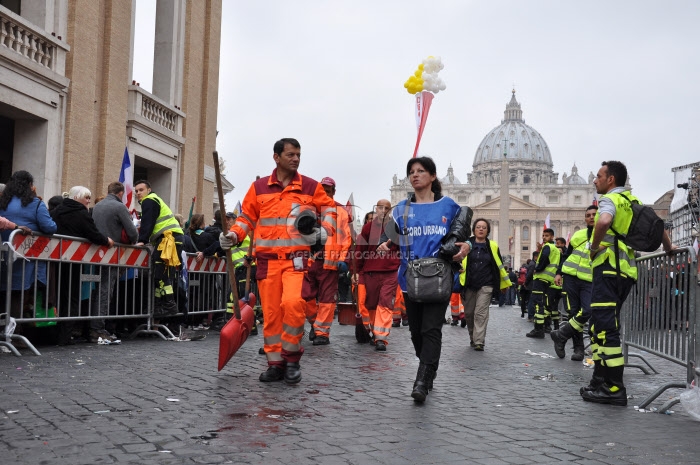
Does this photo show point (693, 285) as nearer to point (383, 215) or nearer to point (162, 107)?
point (383, 215)

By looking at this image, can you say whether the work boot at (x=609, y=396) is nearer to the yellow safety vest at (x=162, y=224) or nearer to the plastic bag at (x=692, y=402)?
the plastic bag at (x=692, y=402)

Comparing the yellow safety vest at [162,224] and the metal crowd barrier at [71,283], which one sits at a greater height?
the yellow safety vest at [162,224]

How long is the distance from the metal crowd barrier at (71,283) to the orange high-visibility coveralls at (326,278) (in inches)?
76.7

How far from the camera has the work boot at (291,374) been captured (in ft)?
22.0

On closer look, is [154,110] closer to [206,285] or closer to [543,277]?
[206,285]

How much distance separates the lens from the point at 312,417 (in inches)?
206

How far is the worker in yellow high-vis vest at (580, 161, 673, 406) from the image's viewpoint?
251 inches

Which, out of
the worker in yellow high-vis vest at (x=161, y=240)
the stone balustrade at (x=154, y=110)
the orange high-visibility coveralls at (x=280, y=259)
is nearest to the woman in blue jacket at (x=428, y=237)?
the orange high-visibility coveralls at (x=280, y=259)

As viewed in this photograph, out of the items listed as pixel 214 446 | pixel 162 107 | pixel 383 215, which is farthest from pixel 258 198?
pixel 162 107

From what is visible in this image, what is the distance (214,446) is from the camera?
14.2ft

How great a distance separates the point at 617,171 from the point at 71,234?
6.20 metres

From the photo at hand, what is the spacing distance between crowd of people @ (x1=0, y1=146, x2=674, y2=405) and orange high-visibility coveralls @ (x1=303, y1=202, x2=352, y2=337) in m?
0.02

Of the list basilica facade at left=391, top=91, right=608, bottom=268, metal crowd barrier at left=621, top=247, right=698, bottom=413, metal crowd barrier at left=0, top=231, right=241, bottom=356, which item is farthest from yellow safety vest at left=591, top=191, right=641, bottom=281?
basilica facade at left=391, top=91, right=608, bottom=268

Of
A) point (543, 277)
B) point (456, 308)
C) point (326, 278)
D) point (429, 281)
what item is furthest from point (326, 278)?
point (456, 308)
